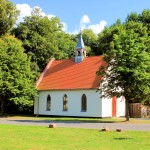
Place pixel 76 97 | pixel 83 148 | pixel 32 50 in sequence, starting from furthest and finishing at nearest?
pixel 32 50
pixel 76 97
pixel 83 148

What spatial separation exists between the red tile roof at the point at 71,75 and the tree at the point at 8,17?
32.7ft

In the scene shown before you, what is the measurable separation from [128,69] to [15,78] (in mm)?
17411

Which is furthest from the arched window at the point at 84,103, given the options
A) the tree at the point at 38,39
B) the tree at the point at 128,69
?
the tree at the point at 38,39

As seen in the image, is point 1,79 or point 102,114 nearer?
point 102,114

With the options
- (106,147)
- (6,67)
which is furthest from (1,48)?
(106,147)

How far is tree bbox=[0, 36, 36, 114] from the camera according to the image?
4272 centimetres

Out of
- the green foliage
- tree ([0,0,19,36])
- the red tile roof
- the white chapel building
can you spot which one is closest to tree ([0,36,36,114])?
the white chapel building

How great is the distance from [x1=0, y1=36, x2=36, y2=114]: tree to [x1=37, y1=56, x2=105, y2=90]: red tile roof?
8.90ft

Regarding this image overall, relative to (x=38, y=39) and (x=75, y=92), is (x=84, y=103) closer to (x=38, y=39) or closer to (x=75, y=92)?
(x=75, y=92)

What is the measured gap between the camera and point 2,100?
45.6m

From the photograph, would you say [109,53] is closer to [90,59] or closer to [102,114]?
[102,114]

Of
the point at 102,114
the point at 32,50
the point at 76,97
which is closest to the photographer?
the point at 102,114

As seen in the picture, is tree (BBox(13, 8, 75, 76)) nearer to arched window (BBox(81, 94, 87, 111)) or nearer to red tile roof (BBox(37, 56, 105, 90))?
red tile roof (BBox(37, 56, 105, 90))

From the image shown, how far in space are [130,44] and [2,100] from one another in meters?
21.0
